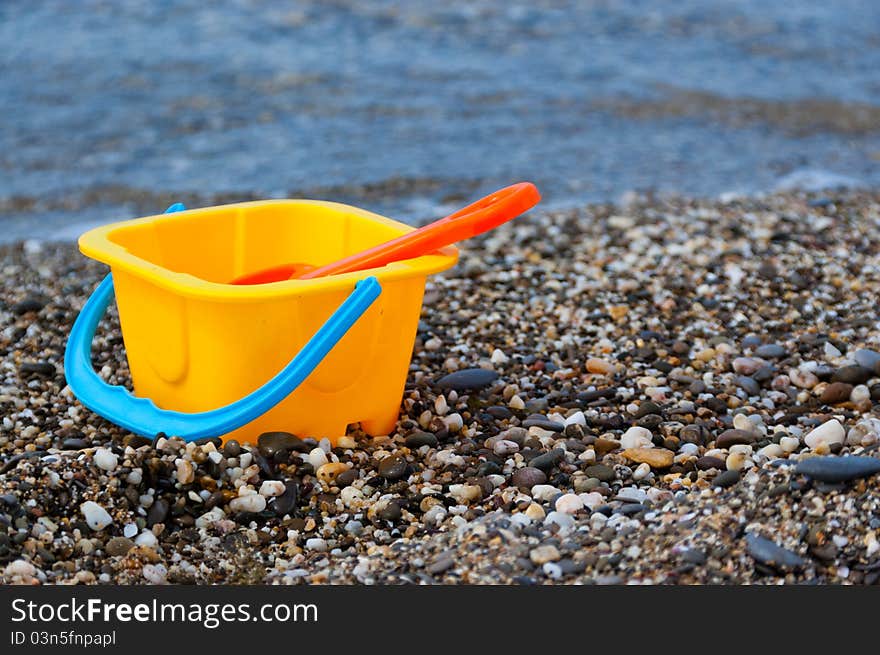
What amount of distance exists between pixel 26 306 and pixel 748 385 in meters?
2.18

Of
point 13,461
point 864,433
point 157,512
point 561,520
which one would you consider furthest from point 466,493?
point 13,461

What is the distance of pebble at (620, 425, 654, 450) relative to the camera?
8.41 ft

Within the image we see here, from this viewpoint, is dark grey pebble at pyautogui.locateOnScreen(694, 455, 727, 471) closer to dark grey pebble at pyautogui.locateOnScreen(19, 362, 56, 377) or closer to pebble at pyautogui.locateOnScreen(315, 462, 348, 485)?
pebble at pyautogui.locateOnScreen(315, 462, 348, 485)

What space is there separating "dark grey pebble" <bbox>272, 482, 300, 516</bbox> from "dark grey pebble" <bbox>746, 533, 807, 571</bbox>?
95 cm

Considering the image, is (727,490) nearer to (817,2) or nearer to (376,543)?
(376,543)

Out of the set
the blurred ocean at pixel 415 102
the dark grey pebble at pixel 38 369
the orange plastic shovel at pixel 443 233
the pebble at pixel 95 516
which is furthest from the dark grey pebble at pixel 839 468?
the blurred ocean at pixel 415 102

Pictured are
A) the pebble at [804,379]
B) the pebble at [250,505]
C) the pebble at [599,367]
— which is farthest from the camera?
the pebble at [599,367]

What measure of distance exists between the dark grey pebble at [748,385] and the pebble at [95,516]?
1.66 meters

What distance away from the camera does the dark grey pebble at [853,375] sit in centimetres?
284

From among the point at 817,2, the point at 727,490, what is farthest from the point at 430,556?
the point at 817,2

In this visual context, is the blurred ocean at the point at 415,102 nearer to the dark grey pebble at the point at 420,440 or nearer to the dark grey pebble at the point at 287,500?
the dark grey pebble at the point at 420,440

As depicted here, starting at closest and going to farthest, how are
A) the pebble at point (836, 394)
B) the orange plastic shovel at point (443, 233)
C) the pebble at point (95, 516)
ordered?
the pebble at point (95, 516)
the orange plastic shovel at point (443, 233)
the pebble at point (836, 394)

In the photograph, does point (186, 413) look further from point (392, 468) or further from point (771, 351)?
point (771, 351)

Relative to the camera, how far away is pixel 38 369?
2.91 meters
